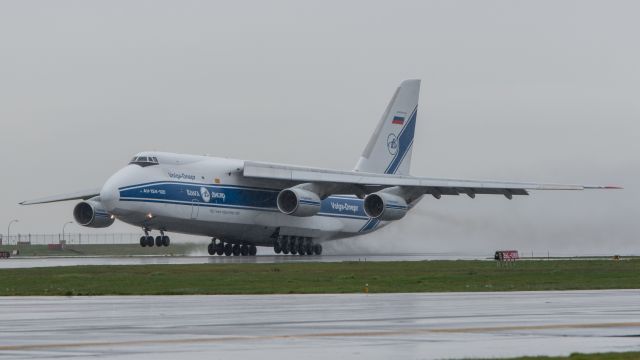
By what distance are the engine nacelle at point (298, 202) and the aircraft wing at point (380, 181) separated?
4.18 ft

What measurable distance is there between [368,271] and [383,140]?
36.2 m

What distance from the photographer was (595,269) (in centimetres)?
4431

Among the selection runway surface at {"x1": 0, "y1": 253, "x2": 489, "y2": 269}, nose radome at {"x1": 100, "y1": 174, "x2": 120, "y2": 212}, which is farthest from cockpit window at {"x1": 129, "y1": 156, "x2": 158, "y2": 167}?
runway surface at {"x1": 0, "y1": 253, "x2": 489, "y2": 269}

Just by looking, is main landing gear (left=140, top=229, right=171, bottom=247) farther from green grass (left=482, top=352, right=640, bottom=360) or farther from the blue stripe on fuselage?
green grass (left=482, top=352, right=640, bottom=360)

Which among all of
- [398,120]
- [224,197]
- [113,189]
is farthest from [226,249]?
[398,120]

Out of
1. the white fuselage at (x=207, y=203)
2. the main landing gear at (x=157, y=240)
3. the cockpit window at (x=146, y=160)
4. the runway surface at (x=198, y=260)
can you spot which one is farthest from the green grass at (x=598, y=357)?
the cockpit window at (x=146, y=160)

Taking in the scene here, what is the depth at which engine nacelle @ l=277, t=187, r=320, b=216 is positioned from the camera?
67812 millimetres

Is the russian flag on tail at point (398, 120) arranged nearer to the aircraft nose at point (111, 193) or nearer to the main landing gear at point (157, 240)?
the main landing gear at point (157, 240)

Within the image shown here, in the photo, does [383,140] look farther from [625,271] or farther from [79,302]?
[79,302]

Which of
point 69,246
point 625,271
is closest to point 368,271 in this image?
point 625,271

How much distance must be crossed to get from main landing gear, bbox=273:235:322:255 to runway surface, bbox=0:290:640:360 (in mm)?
42869

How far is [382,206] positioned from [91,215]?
16329 millimetres

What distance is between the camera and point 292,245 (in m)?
73.1

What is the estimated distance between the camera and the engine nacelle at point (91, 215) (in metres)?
69.4
